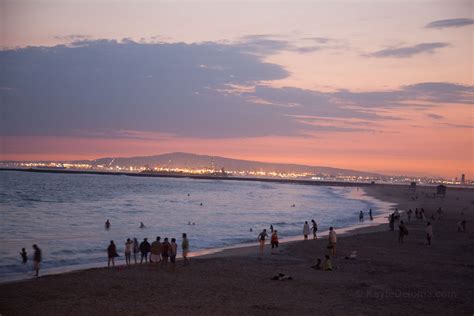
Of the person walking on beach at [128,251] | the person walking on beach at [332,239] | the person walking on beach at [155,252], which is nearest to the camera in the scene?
the person walking on beach at [155,252]

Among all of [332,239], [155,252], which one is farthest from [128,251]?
[332,239]

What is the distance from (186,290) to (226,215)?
35002 millimetres

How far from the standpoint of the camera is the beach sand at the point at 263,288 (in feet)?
41.8

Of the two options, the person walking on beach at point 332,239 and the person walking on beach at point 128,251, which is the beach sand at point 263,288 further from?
the person walking on beach at point 128,251

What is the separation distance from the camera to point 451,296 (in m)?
14.1

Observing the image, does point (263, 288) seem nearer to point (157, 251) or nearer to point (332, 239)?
point (157, 251)

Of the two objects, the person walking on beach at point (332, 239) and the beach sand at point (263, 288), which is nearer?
the beach sand at point (263, 288)

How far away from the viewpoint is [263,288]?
49.8 ft

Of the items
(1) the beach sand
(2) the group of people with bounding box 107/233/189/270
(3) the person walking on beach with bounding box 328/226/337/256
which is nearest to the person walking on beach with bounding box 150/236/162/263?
(2) the group of people with bounding box 107/233/189/270

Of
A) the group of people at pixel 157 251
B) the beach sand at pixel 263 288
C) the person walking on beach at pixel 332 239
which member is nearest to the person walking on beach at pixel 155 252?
the group of people at pixel 157 251

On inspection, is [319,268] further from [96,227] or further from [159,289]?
[96,227]

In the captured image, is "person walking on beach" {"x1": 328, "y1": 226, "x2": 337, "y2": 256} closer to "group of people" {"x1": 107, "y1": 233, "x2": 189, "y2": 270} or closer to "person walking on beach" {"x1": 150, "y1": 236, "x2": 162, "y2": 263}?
"group of people" {"x1": 107, "y1": 233, "x2": 189, "y2": 270}

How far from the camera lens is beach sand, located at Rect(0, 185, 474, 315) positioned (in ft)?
41.8

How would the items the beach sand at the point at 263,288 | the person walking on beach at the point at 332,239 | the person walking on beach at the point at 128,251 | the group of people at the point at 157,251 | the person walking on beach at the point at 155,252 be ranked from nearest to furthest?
the beach sand at the point at 263,288
the group of people at the point at 157,251
the person walking on beach at the point at 155,252
the person walking on beach at the point at 128,251
the person walking on beach at the point at 332,239
